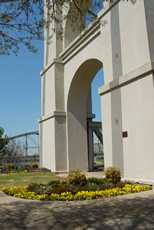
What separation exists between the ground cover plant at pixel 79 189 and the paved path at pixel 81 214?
516 mm

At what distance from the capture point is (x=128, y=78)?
11.5 m

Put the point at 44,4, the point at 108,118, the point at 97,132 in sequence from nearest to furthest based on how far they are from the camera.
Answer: the point at 44,4, the point at 108,118, the point at 97,132

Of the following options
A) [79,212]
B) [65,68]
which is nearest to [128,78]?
[79,212]

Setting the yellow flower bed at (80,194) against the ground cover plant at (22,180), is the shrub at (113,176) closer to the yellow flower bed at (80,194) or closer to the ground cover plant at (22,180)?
the yellow flower bed at (80,194)

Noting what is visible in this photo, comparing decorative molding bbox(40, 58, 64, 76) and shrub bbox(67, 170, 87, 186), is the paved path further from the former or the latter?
decorative molding bbox(40, 58, 64, 76)

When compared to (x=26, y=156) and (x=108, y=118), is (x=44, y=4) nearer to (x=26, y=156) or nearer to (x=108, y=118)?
(x=108, y=118)

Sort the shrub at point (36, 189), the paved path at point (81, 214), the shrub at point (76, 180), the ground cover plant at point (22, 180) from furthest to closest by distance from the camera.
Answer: the ground cover plant at point (22, 180) < the shrub at point (76, 180) < the shrub at point (36, 189) < the paved path at point (81, 214)

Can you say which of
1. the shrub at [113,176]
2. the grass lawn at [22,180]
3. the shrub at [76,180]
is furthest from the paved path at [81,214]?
the grass lawn at [22,180]

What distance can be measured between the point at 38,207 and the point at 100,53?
29.7 ft

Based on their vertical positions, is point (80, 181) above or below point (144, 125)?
below

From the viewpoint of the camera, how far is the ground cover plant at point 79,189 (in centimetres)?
823

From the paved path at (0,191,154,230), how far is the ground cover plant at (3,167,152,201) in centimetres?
52

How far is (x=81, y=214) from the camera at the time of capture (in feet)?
20.5

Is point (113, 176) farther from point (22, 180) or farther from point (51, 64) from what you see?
point (51, 64)
